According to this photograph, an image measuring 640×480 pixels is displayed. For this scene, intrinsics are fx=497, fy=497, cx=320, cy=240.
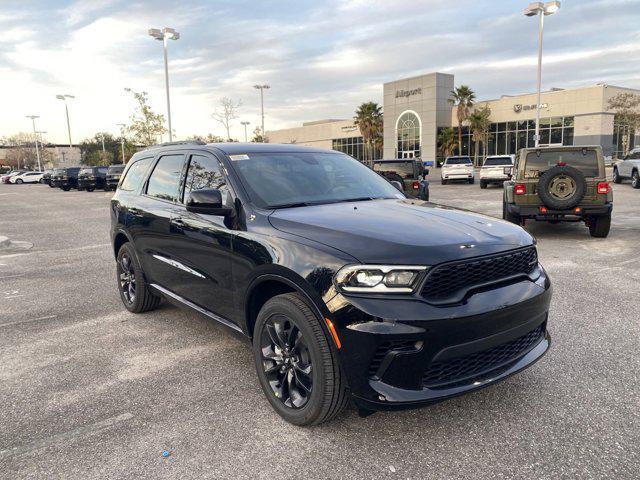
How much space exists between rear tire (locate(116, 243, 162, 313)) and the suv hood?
2433 mm

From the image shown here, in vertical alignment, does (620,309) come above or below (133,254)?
below

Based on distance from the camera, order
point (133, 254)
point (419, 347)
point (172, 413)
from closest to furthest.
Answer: point (419, 347)
point (172, 413)
point (133, 254)

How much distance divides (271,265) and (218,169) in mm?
1186

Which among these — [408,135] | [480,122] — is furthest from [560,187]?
[408,135]

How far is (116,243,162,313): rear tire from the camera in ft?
17.0

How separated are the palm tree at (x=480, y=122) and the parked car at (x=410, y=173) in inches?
1586

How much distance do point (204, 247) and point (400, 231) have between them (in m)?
1.66

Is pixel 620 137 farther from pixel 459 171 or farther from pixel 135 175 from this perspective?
pixel 135 175

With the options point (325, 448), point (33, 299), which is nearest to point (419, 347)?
point (325, 448)

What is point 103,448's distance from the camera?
9.46ft

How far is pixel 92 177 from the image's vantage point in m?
33.1

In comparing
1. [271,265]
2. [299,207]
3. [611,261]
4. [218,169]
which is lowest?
[611,261]

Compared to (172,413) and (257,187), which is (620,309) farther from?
(172,413)

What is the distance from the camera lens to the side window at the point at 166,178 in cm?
448
